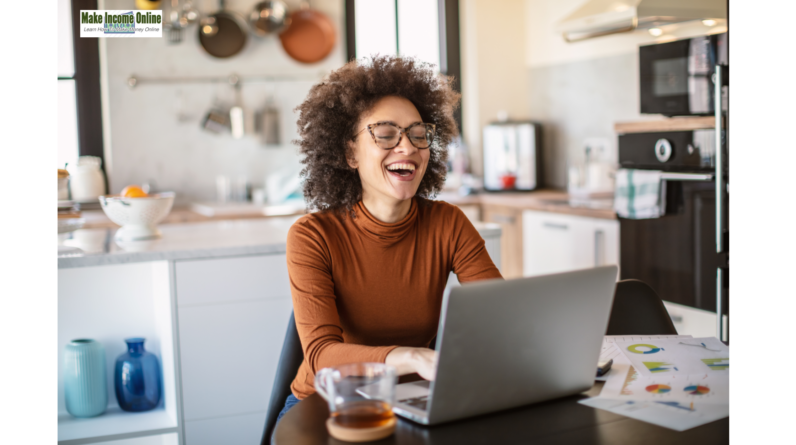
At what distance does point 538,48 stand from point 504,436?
4.04 m

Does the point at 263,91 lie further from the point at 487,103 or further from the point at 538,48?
the point at 538,48

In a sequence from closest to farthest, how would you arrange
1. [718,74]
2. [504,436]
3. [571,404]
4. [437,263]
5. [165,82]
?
[504,436], [571,404], [437,263], [718,74], [165,82]

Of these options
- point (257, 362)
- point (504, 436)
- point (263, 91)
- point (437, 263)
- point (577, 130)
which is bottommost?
point (257, 362)

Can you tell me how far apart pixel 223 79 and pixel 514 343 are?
12.3 feet

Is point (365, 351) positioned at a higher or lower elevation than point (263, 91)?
lower

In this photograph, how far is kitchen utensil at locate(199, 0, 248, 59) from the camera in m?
4.24

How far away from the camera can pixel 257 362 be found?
7.05ft

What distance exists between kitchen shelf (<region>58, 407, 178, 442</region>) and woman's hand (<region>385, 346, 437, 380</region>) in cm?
111

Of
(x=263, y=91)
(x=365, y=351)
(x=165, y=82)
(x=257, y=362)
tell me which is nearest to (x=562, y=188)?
(x=263, y=91)

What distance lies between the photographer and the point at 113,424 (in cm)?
201

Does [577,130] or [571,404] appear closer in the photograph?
[571,404]

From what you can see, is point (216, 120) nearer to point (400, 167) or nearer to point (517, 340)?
point (400, 167)

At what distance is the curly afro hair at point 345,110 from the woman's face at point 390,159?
0.10 feet

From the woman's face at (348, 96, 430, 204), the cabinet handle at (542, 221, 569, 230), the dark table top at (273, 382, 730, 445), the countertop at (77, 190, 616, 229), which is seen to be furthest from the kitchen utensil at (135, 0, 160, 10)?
the dark table top at (273, 382, 730, 445)
